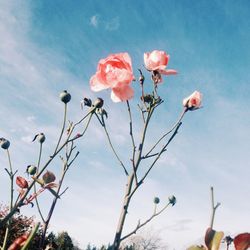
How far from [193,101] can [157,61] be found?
333mm

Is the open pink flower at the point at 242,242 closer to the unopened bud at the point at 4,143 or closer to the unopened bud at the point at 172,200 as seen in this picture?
the unopened bud at the point at 172,200

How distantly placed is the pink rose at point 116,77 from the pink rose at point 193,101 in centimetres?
45

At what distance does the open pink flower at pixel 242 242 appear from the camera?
1.03m

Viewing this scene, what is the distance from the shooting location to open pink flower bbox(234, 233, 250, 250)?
1.03 m

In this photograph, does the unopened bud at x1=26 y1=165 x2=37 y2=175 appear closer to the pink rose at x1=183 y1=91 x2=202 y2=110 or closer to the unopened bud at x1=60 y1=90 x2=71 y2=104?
the unopened bud at x1=60 y1=90 x2=71 y2=104

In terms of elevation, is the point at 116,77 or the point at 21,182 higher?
the point at 116,77

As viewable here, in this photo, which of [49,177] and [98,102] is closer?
[49,177]

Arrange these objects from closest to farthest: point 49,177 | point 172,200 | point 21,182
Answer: point 49,177 → point 21,182 → point 172,200

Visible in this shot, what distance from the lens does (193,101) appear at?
204 cm

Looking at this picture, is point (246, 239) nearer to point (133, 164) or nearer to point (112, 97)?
point (133, 164)

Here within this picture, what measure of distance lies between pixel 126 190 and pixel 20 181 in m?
0.78

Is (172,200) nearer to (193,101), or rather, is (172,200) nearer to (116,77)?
(193,101)

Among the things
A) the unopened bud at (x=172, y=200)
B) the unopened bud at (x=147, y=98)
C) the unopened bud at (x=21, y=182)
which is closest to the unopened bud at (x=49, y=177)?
→ the unopened bud at (x=21, y=182)

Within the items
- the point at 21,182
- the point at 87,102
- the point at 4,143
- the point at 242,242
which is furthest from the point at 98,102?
the point at 242,242
